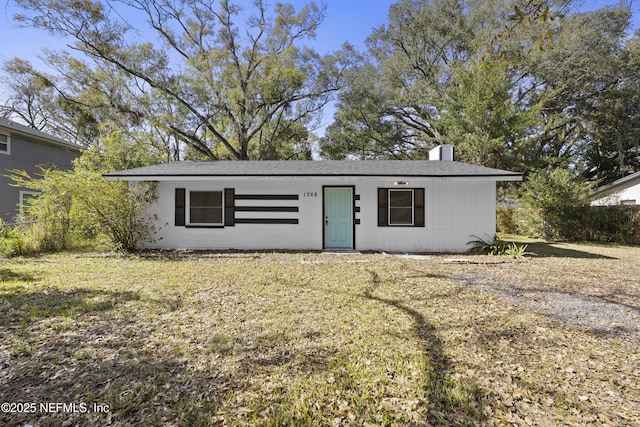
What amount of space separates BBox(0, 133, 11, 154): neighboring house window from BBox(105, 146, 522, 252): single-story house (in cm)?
853

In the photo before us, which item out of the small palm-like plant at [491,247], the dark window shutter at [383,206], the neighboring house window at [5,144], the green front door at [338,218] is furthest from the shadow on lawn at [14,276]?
the small palm-like plant at [491,247]

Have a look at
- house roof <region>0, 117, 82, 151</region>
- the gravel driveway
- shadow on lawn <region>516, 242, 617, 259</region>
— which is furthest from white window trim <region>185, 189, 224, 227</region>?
house roof <region>0, 117, 82, 151</region>

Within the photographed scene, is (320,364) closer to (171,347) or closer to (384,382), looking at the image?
(384,382)

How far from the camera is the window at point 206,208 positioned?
9.62m

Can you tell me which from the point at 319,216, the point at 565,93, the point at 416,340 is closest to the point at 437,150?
the point at 319,216

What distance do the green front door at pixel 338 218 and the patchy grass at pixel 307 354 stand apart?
387cm

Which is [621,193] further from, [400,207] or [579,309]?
[579,309]

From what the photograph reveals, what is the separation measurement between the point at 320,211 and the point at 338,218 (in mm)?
630

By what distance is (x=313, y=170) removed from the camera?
9.48 meters

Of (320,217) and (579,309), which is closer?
(579,309)

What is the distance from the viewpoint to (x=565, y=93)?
18.0 m

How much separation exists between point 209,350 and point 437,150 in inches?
452

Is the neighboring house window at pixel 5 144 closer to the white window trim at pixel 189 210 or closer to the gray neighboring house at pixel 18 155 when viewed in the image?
the gray neighboring house at pixel 18 155

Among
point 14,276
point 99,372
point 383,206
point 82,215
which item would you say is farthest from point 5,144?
point 383,206
